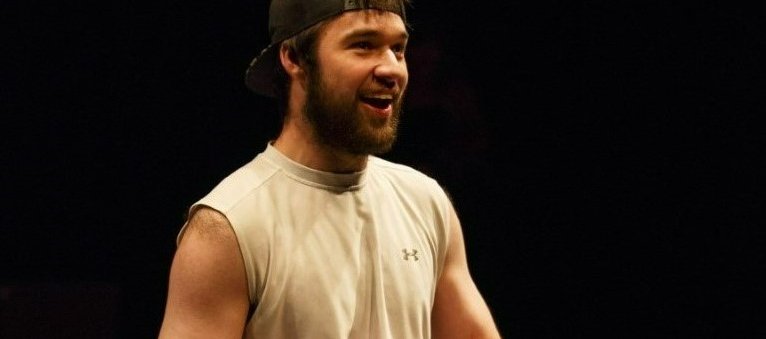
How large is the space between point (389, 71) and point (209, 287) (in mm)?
369

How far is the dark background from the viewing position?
2219 millimetres

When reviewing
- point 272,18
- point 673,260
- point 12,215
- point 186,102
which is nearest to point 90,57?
point 186,102

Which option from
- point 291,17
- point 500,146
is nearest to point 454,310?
point 291,17

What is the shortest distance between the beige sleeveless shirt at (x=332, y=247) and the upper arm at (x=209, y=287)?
0.7 inches

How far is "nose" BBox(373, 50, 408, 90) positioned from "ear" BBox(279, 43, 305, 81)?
118 millimetres

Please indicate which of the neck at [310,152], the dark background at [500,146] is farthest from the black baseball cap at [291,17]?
the dark background at [500,146]

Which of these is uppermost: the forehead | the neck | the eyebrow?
the forehead

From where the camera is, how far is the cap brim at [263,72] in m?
1.57

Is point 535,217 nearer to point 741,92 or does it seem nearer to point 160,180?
point 741,92

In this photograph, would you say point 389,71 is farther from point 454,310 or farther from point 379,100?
point 454,310

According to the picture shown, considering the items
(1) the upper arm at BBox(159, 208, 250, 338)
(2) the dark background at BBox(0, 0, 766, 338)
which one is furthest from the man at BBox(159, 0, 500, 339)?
(2) the dark background at BBox(0, 0, 766, 338)

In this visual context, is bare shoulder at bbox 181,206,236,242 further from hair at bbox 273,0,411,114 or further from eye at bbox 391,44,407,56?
eye at bbox 391,44,407,56

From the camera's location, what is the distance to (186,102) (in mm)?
2262

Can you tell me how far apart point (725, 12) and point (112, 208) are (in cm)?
148
